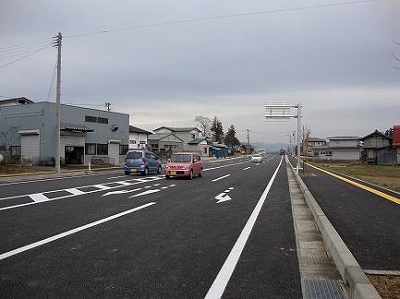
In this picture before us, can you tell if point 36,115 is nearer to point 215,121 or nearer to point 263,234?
point 263,234

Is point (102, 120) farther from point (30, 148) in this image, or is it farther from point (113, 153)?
point (30, 148)

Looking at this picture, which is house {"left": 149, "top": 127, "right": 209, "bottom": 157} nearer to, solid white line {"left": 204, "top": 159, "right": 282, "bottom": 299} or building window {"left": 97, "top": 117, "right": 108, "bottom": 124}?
building window {"left": 97, "top": 117, "right": 108, "bottom": 124}

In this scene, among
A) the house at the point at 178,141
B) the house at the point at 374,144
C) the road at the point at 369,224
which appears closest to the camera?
the road at the point at 369,224

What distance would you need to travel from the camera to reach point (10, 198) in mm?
14055

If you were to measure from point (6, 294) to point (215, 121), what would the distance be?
451 feet

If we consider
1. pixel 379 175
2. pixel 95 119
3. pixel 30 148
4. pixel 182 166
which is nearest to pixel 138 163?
pixel 182 166

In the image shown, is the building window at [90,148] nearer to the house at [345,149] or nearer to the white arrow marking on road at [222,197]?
the white arrow marking on road at [222,197]

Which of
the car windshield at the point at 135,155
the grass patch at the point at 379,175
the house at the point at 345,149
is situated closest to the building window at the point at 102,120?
the car windshield at the point at 135,155

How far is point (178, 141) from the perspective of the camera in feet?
286

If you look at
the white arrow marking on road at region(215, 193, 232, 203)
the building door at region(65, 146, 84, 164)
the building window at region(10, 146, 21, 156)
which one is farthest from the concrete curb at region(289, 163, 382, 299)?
the building window at region(10, 146, 21, 156)

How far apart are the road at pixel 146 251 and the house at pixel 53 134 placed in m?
28.3

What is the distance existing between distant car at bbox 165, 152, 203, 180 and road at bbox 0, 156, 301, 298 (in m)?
11.9

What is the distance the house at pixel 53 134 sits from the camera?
3938cm

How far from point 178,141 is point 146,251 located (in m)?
80.6
